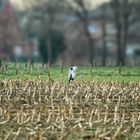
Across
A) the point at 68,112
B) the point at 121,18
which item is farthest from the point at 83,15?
the point at 68,112

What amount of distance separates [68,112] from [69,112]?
127mm

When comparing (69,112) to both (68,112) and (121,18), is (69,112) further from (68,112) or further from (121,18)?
(121,18)

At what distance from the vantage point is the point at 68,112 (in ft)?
42.3

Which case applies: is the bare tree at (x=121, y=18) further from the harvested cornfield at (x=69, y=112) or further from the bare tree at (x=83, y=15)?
the harvested cornfield at (x=69, y=112)

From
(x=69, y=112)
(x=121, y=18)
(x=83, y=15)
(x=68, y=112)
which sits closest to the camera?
(x=69, y=112)

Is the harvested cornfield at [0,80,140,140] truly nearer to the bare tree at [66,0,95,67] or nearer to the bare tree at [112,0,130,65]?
the bare tree at [112,0,130,65]

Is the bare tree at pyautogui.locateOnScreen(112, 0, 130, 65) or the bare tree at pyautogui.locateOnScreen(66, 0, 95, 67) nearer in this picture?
the bare tree at pyautogui.locateOnScreen(112, 0, 130, 65)

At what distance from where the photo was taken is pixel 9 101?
49.5 feet

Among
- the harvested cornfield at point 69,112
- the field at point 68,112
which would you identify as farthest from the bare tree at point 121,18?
the harvested cornfield at point 69,112

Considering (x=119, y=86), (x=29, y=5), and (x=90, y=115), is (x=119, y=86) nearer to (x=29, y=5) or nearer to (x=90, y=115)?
(x=90, y=115)

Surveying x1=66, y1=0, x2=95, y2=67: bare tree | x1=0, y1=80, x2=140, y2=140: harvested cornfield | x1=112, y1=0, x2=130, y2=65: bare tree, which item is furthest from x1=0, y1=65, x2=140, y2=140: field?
x1=66, y1=0, x2=95, y2=67: bare tree

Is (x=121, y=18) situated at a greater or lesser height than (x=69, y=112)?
greater

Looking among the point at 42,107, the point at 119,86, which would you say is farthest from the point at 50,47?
the point at 42,107

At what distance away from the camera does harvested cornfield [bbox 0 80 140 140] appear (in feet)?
34.6
